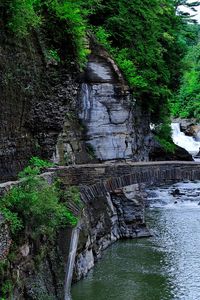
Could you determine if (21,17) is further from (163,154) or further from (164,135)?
(164,135)

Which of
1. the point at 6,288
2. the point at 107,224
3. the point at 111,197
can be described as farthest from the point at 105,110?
the point at 6,288

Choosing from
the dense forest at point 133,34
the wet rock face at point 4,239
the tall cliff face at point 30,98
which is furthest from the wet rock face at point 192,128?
the wet rock face at point 4,239

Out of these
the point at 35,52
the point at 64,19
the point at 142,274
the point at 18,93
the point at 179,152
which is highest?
the point at 64,19

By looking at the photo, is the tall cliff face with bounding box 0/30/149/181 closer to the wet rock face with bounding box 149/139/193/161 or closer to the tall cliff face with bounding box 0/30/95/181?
the tall cliff face with bounding box 0/30/95/181

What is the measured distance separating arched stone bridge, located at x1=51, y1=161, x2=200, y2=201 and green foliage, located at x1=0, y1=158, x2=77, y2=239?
5.89 ft

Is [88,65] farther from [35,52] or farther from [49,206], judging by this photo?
[49,206]

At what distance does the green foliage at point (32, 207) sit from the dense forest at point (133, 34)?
4.54 metres

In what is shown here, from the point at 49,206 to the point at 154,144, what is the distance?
22.0 meters

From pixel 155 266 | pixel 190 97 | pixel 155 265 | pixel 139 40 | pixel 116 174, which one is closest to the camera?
pixel 116 174

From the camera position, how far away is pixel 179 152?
112 feet

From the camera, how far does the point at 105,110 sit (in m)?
21.6

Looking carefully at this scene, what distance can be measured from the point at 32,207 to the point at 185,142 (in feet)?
111

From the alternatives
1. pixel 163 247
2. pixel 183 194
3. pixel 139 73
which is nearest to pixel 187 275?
pixel 163 247

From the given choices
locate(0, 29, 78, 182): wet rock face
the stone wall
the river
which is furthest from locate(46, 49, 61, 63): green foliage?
the river
